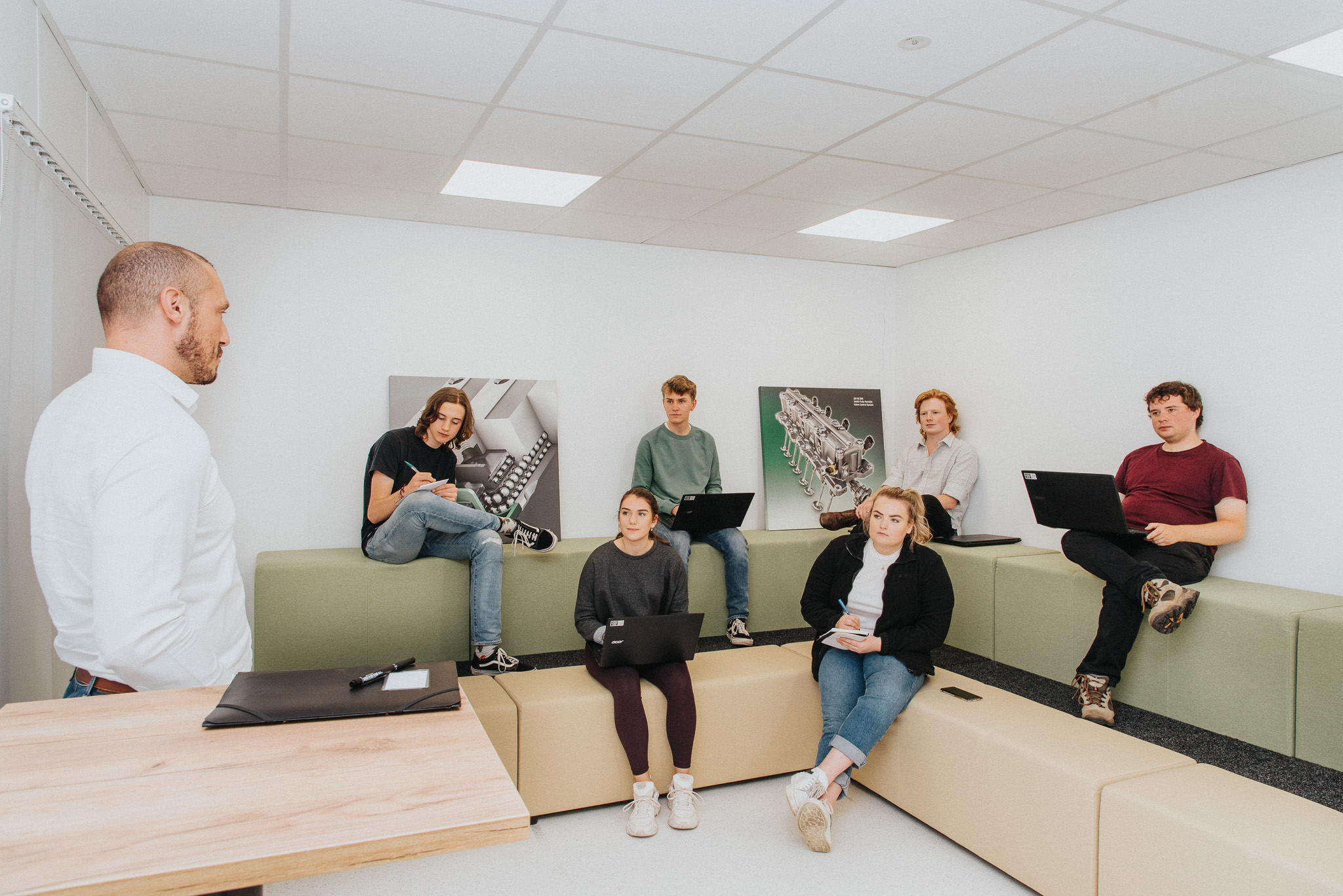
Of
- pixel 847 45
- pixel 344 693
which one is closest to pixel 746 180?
pixel 847 45

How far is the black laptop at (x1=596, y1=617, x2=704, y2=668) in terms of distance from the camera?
2941 millimetres

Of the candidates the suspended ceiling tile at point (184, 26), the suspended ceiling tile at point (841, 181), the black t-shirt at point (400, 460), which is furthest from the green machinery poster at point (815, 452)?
the suspended ceiling tile at point (184, 26)

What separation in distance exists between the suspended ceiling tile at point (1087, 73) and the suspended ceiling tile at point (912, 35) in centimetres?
11

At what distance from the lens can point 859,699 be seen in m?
2.87

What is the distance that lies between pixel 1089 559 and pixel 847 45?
2.51 meters

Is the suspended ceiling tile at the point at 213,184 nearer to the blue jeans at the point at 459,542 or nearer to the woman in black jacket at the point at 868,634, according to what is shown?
the blue jeans at the point at 459,542

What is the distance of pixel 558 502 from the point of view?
524 cm

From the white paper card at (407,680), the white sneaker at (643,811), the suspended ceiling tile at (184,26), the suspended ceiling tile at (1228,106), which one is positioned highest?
the suspended ceiling tile at (184,26)

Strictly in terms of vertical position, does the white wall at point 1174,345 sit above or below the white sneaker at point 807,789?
above

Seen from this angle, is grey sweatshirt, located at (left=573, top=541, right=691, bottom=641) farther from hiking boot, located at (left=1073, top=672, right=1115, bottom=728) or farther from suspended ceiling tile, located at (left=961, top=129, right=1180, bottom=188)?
suspended ceiling tile, located at (left=961, top=129, right=1180, bottom=188)

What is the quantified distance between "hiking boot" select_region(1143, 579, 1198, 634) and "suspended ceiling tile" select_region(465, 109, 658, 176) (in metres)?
2.85

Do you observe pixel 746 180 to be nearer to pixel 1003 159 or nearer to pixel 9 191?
pixel 1003 159

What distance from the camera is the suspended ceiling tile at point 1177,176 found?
12.5ft

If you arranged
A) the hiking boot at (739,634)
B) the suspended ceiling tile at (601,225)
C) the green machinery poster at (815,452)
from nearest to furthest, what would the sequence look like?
the hiking boot at (739,634), the suspended ceiling tile at (601,225), the green machinery poster at (815,452)
